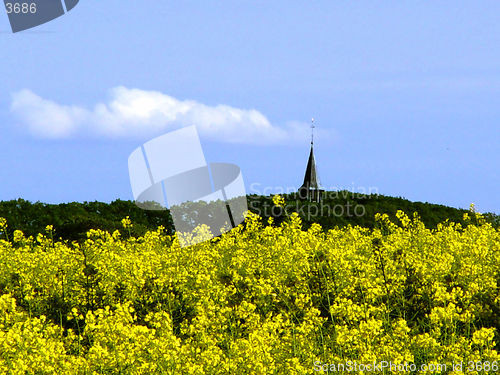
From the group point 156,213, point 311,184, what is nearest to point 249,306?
point 156,213

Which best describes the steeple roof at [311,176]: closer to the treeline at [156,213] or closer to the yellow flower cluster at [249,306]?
the treeline at [156,213]

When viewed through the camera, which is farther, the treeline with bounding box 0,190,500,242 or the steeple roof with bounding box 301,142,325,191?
the steeple roof with bounding box 301,142,325,191

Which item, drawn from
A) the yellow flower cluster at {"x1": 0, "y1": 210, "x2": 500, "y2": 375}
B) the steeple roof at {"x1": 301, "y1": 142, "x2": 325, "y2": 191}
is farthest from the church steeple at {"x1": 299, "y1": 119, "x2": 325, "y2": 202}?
the yellow flower cluster at {"x1": 0, "y1": 210, "x2": 500, "y2": 375}

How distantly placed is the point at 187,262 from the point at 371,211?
9.22 metres

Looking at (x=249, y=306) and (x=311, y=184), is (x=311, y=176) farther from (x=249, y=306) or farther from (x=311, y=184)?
(x=249, y=306)

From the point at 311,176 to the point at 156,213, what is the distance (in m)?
6.33

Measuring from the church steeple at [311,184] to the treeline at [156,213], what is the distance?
1.54ft

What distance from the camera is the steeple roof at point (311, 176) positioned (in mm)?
17062

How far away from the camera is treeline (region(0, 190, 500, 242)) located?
39.9ft

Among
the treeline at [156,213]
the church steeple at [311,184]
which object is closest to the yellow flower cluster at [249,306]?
the treeline at [156,213]

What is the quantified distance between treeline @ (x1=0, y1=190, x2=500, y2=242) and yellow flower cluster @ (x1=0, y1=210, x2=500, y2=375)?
9.11 ft

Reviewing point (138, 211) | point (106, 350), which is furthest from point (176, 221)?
point (106, 350)

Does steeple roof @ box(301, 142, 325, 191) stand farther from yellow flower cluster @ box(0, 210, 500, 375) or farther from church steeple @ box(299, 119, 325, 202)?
yellow flower cluster @ box(0, 210, 500, 375)

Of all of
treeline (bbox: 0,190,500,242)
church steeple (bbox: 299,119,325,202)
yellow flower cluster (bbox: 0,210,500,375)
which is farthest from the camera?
church steeple (bbox: 299,119,325,202)
